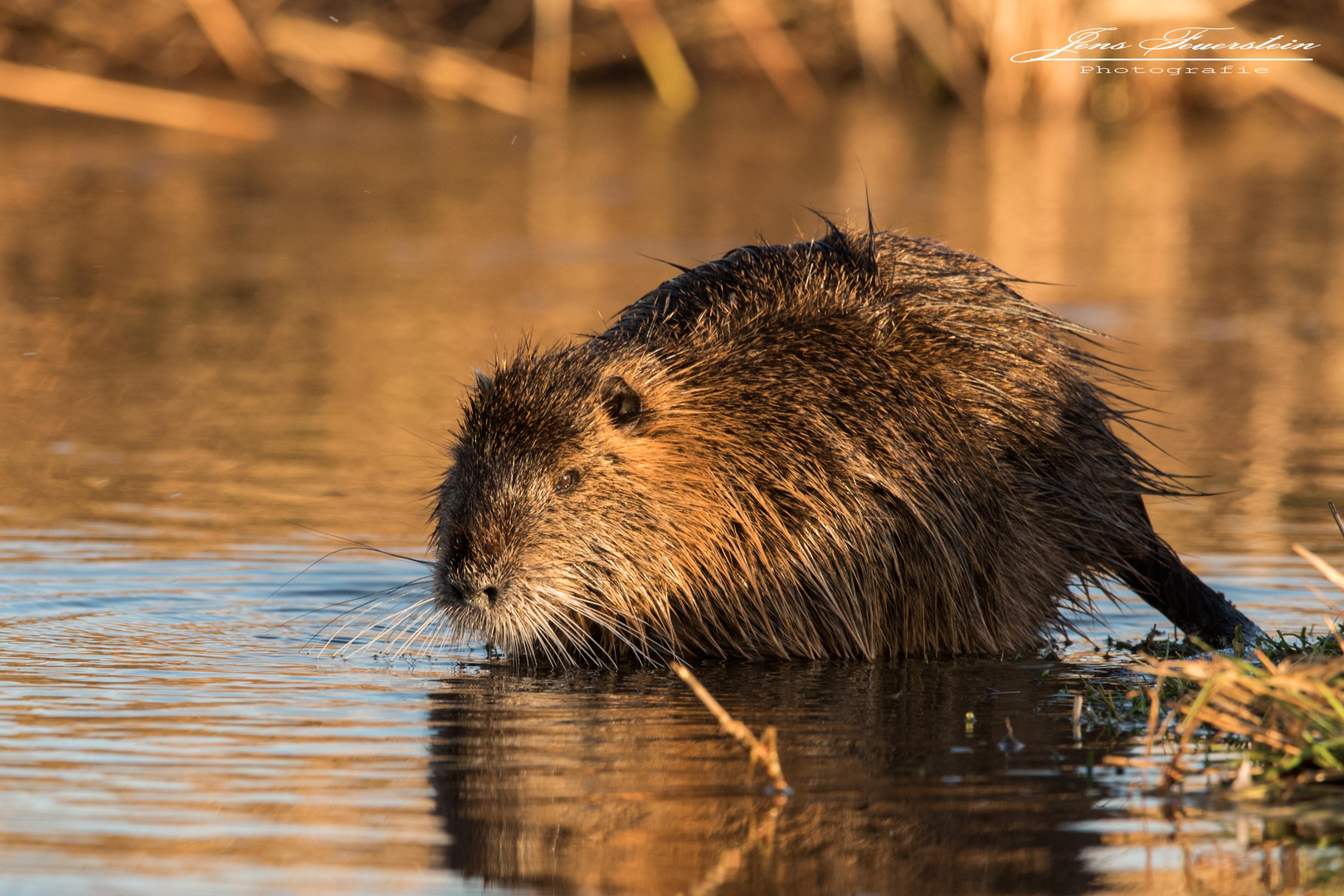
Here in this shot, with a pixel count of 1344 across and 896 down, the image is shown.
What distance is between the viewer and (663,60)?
2070cm

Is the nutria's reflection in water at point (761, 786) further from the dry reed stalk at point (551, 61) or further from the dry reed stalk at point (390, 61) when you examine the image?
the dry reed stalk at point (551, 61)

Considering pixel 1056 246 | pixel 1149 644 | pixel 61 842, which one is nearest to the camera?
pixel 61 842

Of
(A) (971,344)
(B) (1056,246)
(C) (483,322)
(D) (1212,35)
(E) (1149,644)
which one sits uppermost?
(D) (1212,35)

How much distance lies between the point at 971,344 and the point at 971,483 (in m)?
0.40

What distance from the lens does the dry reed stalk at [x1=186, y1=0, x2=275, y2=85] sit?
61.5 feet

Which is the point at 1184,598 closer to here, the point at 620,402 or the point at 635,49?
the point at 620,402

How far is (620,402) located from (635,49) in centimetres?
1753

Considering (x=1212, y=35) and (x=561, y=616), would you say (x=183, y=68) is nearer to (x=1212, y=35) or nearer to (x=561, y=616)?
(x=1212, y=35)

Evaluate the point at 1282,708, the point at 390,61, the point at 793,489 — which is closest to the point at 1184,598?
the point at 793,489

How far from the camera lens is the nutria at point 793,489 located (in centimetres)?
466

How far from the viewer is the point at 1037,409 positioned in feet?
16.4

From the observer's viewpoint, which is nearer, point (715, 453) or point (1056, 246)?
point (715, 453)

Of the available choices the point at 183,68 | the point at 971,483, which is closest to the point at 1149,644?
the point at 971,483

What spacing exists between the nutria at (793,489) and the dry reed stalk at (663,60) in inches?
623
